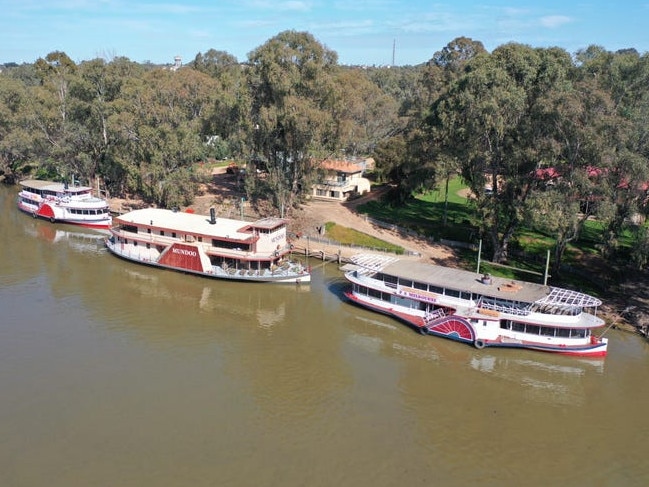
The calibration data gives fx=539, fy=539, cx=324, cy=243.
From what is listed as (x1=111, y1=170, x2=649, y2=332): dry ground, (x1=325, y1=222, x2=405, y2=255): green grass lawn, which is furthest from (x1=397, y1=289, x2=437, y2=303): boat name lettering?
(x1=325, y1=222, x2=405, y2=255): green grass lawn

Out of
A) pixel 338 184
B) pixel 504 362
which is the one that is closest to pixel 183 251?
pixel 504 362

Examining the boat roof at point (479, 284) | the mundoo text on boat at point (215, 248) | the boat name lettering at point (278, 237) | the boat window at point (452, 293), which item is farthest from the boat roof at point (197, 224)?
the boat window at point (452, 293)

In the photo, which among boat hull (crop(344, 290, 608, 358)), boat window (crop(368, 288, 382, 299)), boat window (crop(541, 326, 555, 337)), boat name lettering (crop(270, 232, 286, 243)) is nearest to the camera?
boat hull (crop(344, 290, 608, 358))

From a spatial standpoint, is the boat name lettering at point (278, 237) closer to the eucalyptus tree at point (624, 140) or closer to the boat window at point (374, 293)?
the boat window at point (374, 293)

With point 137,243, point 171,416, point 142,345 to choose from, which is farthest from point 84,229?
point 171,416

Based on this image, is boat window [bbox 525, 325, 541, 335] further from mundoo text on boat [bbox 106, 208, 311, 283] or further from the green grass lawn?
mundoo text on boat [bbox 106, 208, 311, 283]
